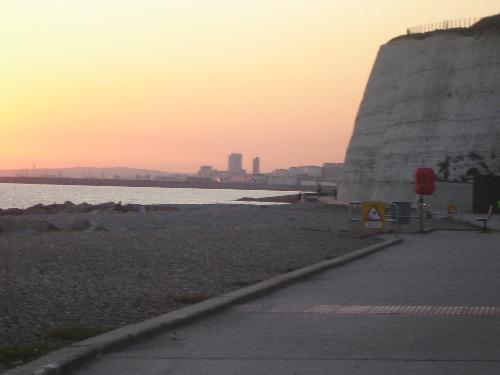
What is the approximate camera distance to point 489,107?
58.0m

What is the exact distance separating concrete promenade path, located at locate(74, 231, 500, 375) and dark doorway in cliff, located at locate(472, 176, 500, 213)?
40611mm

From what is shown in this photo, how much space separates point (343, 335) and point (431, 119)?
5532 cm

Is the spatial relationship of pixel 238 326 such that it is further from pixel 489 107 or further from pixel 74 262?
pixel 489 107

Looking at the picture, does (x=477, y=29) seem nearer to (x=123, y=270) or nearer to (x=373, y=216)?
(x=373, y=216)

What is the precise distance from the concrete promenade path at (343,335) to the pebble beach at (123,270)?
88 centimetres

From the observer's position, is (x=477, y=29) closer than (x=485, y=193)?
No

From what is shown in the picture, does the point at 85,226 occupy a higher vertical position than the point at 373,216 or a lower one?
lower

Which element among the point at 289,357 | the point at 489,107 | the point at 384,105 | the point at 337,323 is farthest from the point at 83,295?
the point at 384,105

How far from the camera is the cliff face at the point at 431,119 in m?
57.1

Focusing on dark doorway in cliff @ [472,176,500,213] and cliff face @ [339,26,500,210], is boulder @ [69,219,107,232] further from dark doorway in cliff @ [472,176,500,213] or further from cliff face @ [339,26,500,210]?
cliff face @ [339,26,500,210]

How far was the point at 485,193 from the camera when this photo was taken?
53.7 metres

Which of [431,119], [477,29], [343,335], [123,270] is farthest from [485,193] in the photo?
[343,335]

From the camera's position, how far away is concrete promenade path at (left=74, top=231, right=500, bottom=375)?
7121 mm

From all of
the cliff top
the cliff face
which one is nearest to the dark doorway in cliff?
the cliff face
